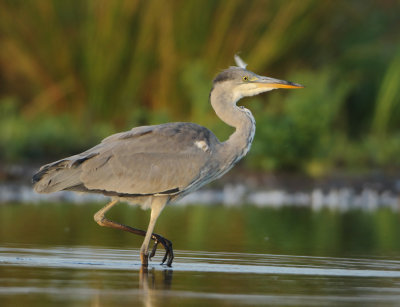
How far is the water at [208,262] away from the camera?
21.5ft

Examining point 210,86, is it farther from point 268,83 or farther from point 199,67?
point 268,83

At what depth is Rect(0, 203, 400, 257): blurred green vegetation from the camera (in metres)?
10.4

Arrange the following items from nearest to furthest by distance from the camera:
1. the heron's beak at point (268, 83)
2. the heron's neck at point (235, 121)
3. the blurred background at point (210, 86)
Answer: the heron's neck at point (235, 121) → the heron's beak at point (268, 83) → the blurred background at point (210, 86)

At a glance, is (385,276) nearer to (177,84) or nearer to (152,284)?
(152,284)

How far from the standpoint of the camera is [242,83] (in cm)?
971

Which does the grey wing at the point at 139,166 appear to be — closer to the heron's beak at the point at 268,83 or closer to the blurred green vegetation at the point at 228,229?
the heron's beak at the point at 268,83

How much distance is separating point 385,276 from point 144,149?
2396mm

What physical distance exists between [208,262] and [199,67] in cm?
1135

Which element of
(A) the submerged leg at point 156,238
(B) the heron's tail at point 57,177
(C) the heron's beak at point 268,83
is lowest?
(A) the submerged leg at point 156,238

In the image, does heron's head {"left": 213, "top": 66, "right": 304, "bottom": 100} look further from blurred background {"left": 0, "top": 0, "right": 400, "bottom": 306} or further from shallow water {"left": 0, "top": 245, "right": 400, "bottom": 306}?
blurred background {"left": 0, "top": 0, "right": 400, "bottom": 306}

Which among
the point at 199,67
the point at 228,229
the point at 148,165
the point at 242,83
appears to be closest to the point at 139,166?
the point at 148,165

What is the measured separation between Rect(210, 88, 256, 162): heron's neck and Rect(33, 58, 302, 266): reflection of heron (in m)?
0.01

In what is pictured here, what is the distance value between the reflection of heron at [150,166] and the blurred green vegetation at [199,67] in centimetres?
1018

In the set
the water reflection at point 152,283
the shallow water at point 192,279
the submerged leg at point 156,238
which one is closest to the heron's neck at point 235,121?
the submerged leg at point 156,238
